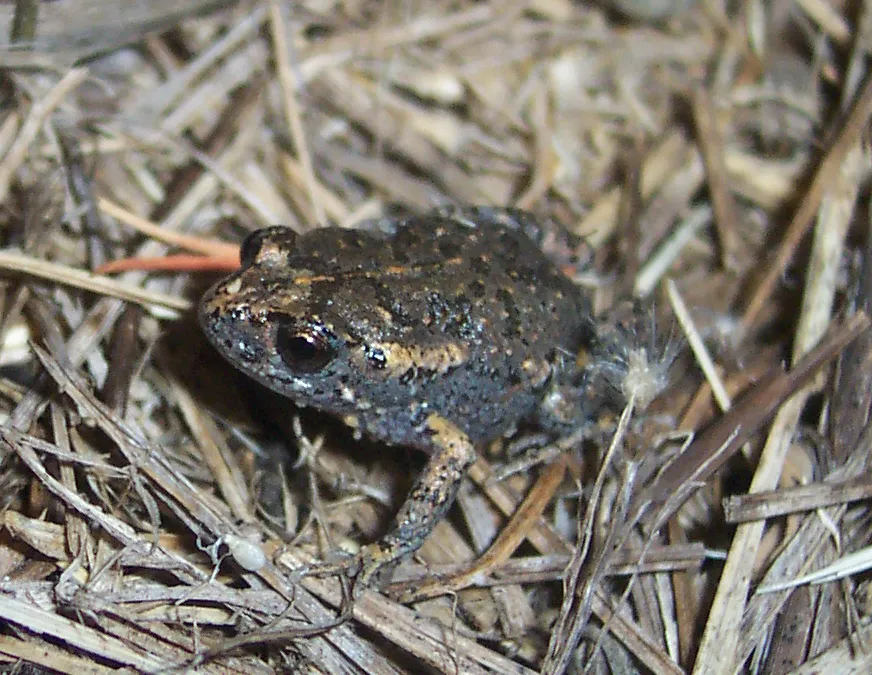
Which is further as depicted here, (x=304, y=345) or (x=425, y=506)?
(x=425, y=506)

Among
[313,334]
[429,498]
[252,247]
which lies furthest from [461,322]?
[252,247]

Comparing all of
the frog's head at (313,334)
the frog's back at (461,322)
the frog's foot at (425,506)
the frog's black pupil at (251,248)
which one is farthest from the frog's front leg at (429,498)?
the frog's black pupil at (251,248)

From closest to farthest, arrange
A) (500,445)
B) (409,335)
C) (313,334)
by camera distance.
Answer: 1. (313,334)
2. (409,335)
3. (500,445)

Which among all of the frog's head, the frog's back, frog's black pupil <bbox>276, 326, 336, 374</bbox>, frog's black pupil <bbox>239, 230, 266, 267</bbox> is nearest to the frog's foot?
→ the frog's back

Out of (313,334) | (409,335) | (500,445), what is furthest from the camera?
(500,445)

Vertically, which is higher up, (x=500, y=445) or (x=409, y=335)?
(x=409, y=335)

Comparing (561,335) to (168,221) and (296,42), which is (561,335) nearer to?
(168,221)

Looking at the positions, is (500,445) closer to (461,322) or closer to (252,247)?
(461,322)

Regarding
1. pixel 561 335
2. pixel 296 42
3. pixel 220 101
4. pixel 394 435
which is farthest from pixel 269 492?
pixel 296 42
